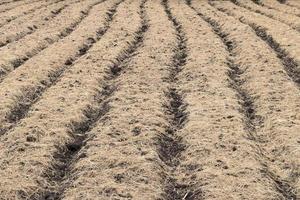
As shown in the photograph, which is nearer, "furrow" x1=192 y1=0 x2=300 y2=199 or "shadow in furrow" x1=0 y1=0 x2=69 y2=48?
"furrow" x1=192 y1=0 x2=300 y2=199

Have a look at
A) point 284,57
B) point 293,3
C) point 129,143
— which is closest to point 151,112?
point 129,143

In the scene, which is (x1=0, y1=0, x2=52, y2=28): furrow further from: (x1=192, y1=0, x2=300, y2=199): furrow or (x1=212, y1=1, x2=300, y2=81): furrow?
(x1=192, y1=0, x2=300, y2=199): furrow

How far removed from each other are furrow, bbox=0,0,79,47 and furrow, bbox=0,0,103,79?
1.42 ft

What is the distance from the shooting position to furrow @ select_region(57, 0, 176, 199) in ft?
22.1

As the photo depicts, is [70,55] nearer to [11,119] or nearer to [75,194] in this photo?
[11,119]

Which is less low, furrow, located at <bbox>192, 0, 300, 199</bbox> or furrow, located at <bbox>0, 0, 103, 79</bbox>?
furrow, located at <bbox>192, 0, 300, 199</bbox>

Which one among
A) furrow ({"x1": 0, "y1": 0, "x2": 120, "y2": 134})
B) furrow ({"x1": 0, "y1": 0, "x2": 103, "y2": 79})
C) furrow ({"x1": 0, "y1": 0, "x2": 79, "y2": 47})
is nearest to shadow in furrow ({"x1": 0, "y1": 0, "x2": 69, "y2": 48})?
furrow ({"x1": 0, "y1": 0, "x2": 79, "y2": 47})

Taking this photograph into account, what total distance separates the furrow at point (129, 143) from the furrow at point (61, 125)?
0.86 ft

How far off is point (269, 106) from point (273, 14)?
1152 cm

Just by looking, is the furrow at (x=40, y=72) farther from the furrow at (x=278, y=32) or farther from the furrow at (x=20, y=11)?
the furrow at (x=278, y=32)

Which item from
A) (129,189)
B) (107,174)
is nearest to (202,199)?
(129,189)

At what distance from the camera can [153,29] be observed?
1670 cm

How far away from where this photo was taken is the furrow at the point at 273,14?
1773 cm

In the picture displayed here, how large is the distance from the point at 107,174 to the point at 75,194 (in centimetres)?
60
